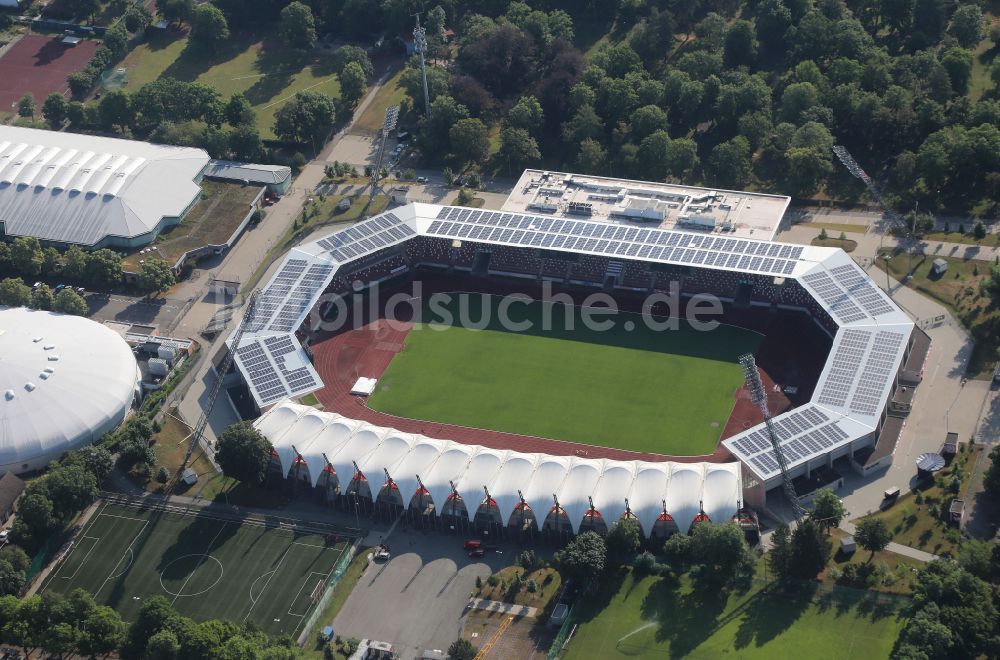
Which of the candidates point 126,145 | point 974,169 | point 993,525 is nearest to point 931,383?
point 993,525

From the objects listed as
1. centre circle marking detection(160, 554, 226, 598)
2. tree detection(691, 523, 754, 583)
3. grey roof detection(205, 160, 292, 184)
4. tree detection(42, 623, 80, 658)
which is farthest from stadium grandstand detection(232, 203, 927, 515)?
tree detection(42, 623, 80, 658)

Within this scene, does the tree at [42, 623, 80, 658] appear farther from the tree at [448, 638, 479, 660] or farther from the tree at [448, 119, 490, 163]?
the tree at [448, 119, 490, 163]

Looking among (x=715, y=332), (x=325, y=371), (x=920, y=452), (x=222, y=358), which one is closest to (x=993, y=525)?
(x=920, y=452)

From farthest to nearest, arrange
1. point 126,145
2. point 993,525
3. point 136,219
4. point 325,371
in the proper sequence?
1. point 126,145
2. point 136,219
3. point 325,371
4. point 993,525

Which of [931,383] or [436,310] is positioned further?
[436,310]

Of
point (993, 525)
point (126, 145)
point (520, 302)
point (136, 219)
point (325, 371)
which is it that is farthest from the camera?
point (126, 145)

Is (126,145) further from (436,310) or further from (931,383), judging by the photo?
(931,383)

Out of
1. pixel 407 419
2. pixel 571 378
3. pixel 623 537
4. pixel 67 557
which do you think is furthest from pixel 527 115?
pixel 67 557
